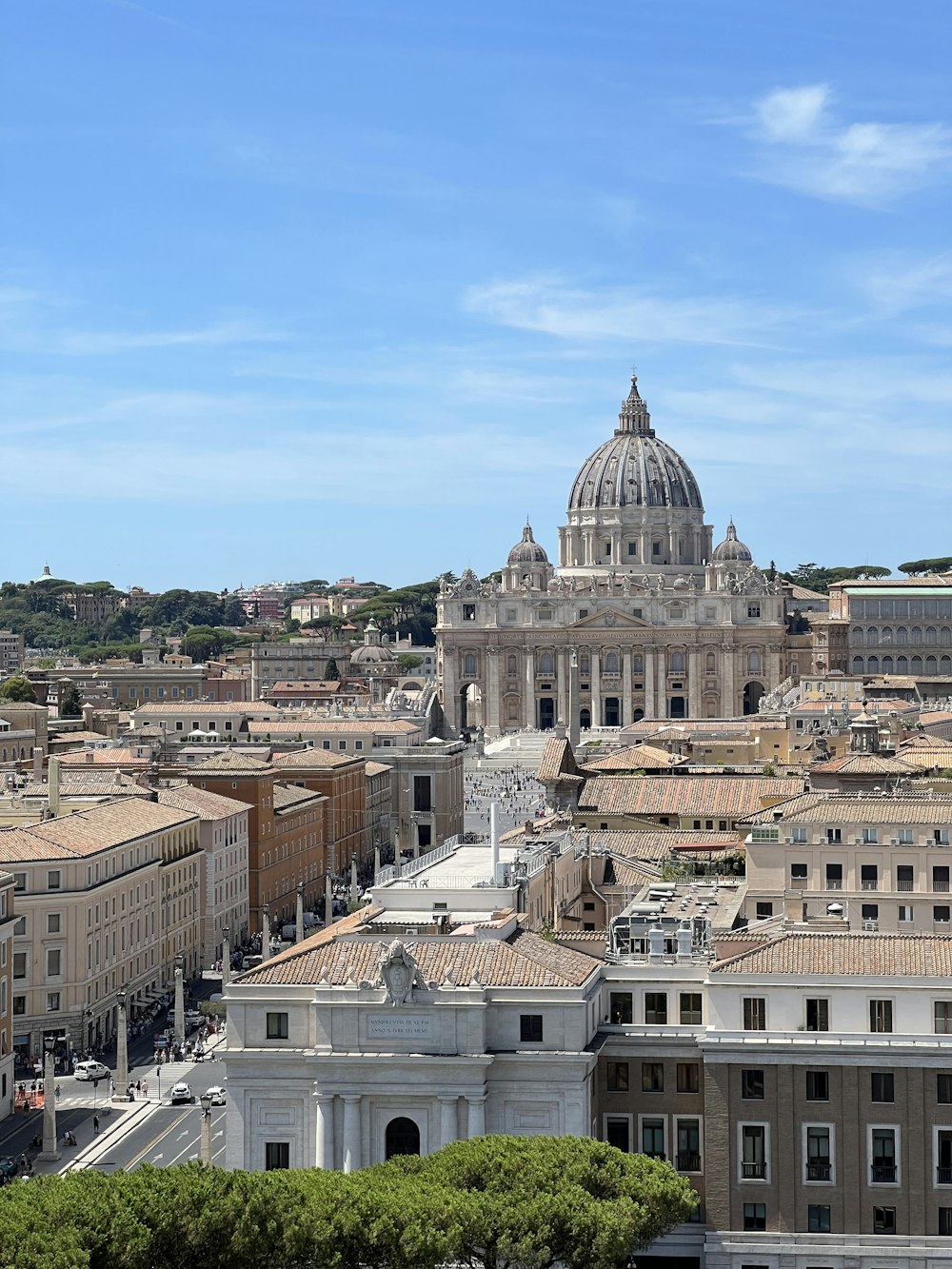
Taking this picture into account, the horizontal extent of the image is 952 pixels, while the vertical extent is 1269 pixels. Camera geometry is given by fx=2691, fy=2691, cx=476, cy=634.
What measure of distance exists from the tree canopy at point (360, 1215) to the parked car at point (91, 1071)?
2152 cm

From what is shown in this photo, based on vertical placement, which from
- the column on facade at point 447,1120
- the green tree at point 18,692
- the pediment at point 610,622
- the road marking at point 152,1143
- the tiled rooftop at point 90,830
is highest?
the pediment at point 610,622

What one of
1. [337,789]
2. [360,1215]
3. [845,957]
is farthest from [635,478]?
[360,1215]

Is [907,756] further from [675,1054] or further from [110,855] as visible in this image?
[675,1054]

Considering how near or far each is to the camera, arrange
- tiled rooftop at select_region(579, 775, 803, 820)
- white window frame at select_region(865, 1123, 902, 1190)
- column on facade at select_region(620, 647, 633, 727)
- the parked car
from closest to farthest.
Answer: white window frame at select_region(865, 1123, 902, 1190), the parked car, tiled rooftop at select_region(579, 775, 803, 820), column on facade at select_region(620, 647, 633, 727)

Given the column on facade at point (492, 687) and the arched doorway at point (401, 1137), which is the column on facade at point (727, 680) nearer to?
the column on facade at point (492, 687)

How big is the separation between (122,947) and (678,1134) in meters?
28.4

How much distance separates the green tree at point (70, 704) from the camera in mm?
137750

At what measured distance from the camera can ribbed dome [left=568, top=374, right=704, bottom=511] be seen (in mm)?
189500

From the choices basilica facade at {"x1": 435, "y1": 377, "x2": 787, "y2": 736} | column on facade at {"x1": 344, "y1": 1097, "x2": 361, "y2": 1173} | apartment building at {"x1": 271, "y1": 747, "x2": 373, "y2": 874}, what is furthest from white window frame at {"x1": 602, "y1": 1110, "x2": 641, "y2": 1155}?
basilica facade at {"x1": 435, "y1": 377, "x2": 787, "y2": 736}

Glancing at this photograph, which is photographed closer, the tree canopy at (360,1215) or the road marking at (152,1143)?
the tree canopy at (360,1215)

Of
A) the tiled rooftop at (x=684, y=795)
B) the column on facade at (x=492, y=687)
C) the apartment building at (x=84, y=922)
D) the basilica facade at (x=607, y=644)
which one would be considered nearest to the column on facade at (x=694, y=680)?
the basilica facade at (x=607, y=644)

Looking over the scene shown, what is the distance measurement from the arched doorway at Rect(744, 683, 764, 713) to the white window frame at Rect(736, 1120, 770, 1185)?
141 metres

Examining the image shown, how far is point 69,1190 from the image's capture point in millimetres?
26328

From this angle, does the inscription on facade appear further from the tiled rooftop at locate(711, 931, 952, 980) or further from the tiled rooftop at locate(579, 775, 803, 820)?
the tiled rooftop at locate(579, 775, 803, 820)
